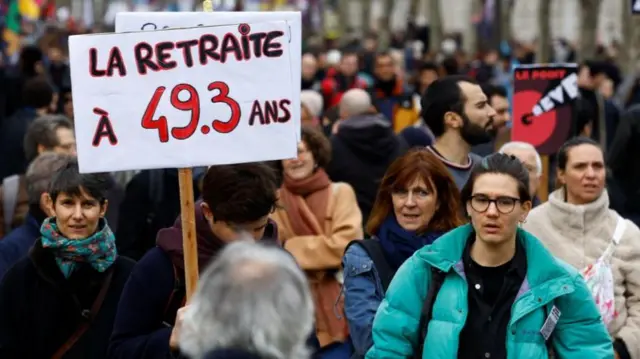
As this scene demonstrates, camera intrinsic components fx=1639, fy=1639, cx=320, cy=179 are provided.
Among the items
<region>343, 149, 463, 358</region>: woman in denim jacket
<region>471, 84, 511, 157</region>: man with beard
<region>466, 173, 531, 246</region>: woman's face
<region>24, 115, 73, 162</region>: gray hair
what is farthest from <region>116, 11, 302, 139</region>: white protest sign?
<region>471, 84, 511, 157</region>: man with beard

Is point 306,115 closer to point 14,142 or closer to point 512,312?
point 14,142

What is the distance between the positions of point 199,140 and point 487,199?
1.09 meters

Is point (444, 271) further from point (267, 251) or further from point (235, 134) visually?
point (267, 251)

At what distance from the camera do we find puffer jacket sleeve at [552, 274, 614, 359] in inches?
226

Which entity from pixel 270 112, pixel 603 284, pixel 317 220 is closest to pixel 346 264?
pixel 270 112

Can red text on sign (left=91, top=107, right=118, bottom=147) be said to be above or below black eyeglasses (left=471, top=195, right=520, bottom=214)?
above

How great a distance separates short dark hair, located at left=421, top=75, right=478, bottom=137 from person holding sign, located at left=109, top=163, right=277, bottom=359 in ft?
8.39

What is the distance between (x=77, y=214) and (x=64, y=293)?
37 centimetres

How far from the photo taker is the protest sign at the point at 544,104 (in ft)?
35.4

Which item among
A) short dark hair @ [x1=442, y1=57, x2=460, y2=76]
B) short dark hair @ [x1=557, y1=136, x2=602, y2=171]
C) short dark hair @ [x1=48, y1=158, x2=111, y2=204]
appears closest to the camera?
short dark hair @ [x1=48, y1=158, x2=111, y2=204]

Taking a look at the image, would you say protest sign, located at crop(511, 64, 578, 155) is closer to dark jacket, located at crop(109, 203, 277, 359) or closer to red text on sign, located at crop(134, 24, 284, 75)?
red text on sign, located at crop(134, 24, 284, 75)

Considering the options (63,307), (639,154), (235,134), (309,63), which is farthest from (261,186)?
(309,63)

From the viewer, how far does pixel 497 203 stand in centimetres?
598

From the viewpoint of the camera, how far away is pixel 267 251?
4.12 meters
